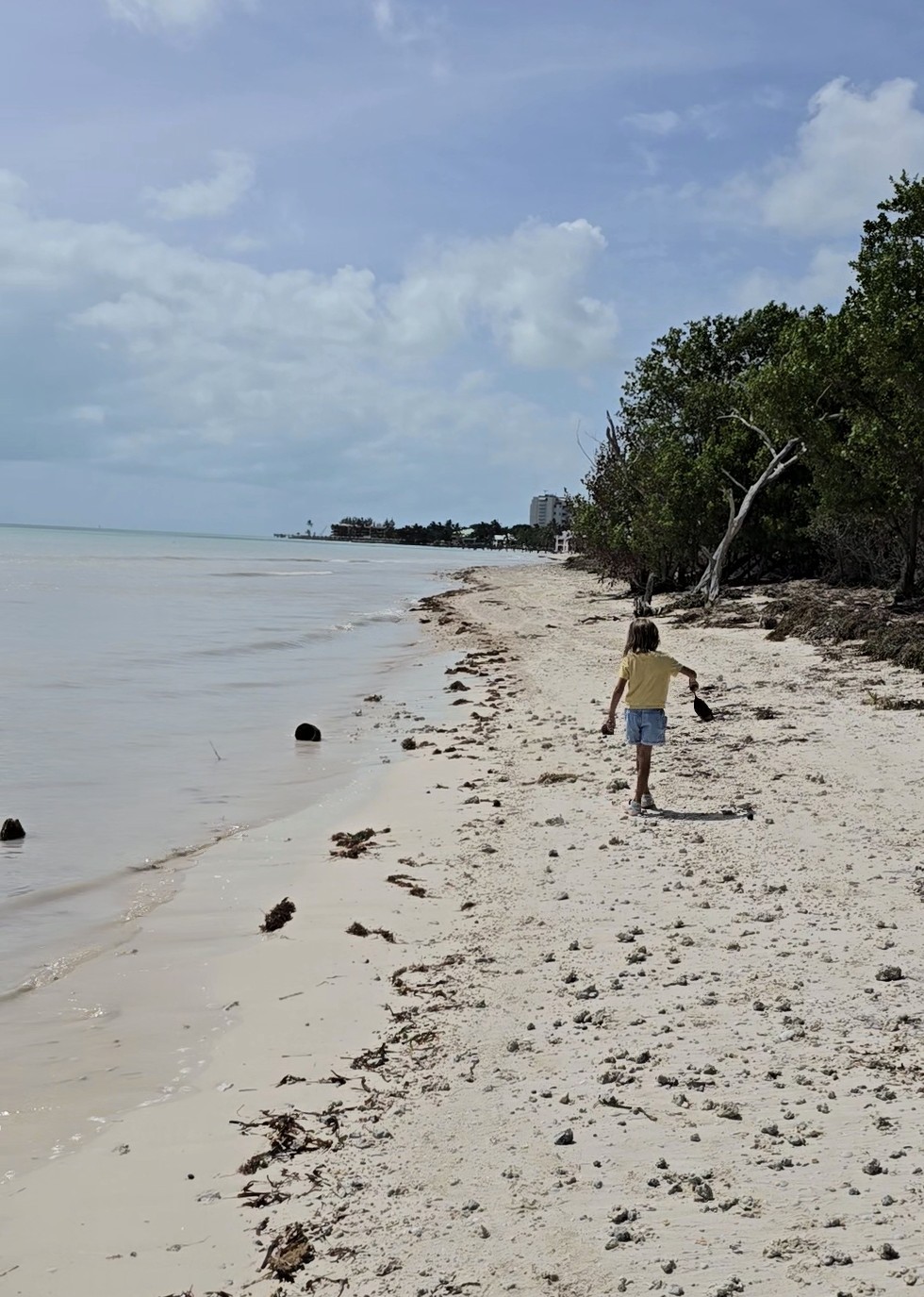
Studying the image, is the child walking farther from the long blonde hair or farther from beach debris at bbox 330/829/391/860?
beach debris at bbox 330/829/391/860

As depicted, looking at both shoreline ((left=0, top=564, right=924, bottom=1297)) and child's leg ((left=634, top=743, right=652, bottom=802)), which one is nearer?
shoreline ((left=0, top=564, right=924, bottom=1297))

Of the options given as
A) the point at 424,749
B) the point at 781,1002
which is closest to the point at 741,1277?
the point at 781,1002

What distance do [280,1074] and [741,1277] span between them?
243 centimetres

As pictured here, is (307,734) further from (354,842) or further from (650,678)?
(650,678)

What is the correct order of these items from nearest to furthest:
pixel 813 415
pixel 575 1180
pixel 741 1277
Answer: pixel 741 1277 → pixel 575 1180 → pixel 813 415

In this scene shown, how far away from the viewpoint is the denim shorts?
9037mm

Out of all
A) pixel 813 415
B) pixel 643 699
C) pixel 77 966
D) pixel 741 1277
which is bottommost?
pixel 77 966

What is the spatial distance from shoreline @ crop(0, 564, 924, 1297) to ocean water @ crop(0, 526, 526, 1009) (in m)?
1.18

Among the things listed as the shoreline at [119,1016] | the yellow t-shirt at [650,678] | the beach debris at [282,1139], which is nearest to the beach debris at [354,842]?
the shoreline at [119,1016]

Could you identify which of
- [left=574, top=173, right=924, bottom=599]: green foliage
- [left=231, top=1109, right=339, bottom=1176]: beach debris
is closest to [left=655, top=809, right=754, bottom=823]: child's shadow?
[left=231, top=1109, right=339, bottom=1176]: beach debris

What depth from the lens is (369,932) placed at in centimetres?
657

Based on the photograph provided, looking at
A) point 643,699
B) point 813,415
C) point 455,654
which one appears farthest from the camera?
point 813,415

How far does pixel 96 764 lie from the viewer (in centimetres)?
1228

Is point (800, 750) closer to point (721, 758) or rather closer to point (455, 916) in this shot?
point (721, 758)
